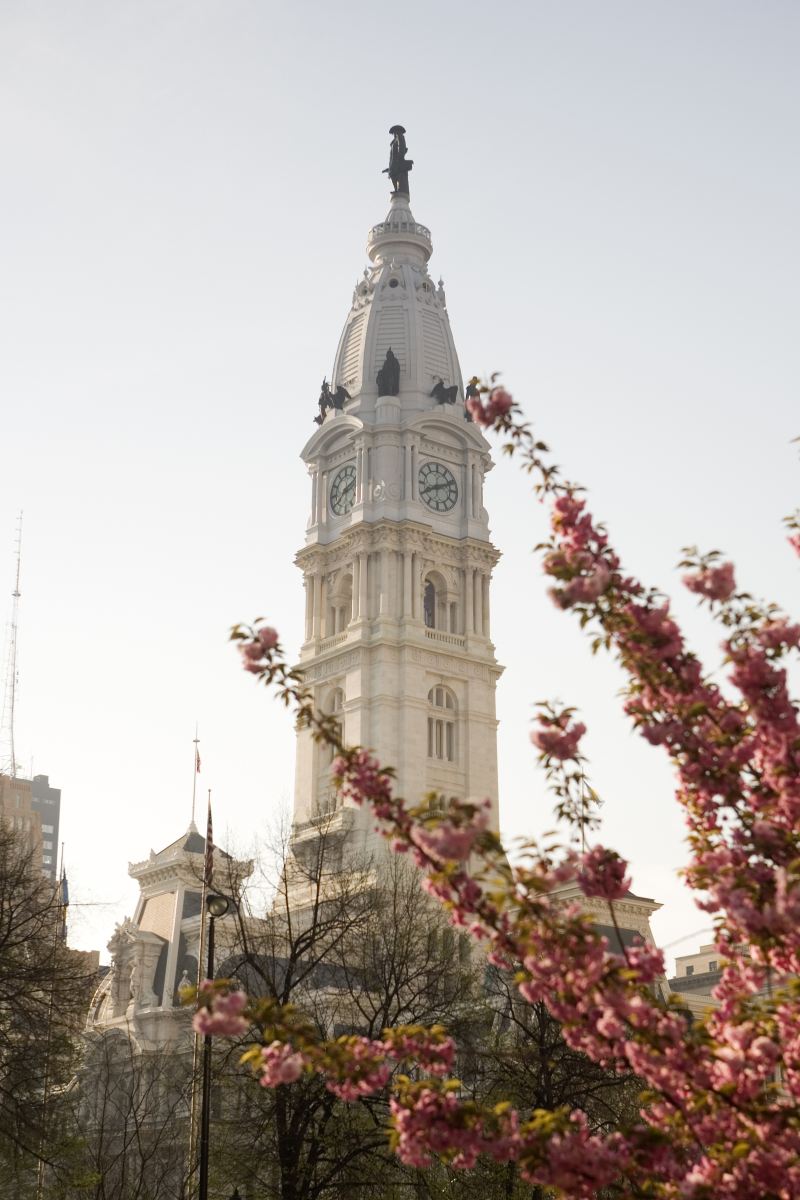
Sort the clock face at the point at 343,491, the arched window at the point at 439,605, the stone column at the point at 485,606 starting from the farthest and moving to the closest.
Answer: the clock face at the point at 343,491, the stone column at the point at 485,606, the arched window at the point at 439,605

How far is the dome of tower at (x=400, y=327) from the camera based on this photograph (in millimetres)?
117438

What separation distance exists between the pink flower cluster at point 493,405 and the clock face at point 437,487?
325 ft

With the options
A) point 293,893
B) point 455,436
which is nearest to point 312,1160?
point 293,893

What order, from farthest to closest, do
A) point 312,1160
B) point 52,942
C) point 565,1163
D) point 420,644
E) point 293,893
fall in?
1. point 420,644
2. point 293,893
3. point 52,942
4. point 312,1160
5. point 565,1163

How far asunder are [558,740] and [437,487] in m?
102

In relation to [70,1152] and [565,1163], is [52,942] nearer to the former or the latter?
[70,1152]

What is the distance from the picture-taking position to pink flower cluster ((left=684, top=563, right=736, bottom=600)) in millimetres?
12703

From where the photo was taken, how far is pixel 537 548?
44.8 feet

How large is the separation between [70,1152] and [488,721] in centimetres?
7391

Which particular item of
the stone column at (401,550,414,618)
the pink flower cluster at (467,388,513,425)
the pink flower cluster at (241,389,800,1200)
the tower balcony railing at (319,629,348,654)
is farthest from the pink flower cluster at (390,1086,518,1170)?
the tower balcony railing at (319,629,348,654)

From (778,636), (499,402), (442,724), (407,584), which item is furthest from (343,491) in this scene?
(778,636)

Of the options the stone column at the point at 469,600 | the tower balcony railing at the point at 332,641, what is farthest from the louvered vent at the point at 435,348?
the tower balcony railing at the point at 332,641

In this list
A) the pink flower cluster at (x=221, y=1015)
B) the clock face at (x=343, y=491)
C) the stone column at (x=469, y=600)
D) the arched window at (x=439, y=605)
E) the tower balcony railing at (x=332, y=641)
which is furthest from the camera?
the clock face at (x=343, y=491)

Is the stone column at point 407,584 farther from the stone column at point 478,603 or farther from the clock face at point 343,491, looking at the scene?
the clock face at point 343,491
